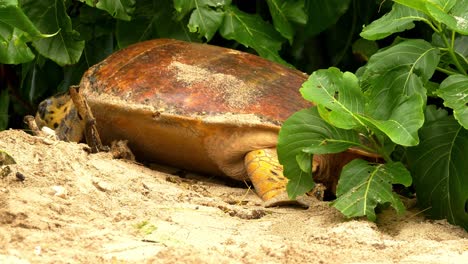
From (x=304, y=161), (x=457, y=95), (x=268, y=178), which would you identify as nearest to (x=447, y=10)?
(x=457, y=95)

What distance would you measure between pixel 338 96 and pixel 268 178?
71 centimetres

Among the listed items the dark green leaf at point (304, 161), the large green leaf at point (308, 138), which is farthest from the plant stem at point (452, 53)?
the dark green leaf at point (304, 161)

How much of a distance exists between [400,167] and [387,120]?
19cm

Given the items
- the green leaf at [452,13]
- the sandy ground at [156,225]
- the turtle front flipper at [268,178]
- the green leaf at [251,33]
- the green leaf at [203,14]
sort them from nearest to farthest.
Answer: the sandy ground at [156,225] → the green leaf at [452,13] → the turtle front flipper at [268,178] → the green leaf at [203,14] → the green leaf at [251,33]

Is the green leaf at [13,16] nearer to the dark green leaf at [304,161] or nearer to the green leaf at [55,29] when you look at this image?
the dark green leaf at [304,161]

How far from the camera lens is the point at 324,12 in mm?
4770

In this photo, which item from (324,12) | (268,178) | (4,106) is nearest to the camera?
(268,178)

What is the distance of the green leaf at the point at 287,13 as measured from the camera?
4.65m

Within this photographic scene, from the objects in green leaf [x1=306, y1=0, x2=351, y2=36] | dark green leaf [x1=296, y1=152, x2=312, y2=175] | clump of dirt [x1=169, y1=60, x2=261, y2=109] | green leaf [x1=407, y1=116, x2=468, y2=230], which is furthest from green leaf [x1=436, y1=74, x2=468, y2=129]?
green leaf [x1=306, y1=0, x2=351, y2=36]

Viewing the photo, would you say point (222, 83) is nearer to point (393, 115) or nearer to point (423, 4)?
point (393, 115)

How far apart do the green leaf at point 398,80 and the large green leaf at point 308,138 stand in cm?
13

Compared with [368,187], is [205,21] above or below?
above

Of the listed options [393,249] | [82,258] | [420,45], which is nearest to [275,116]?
[420,45]

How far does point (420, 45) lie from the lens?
3123mm
